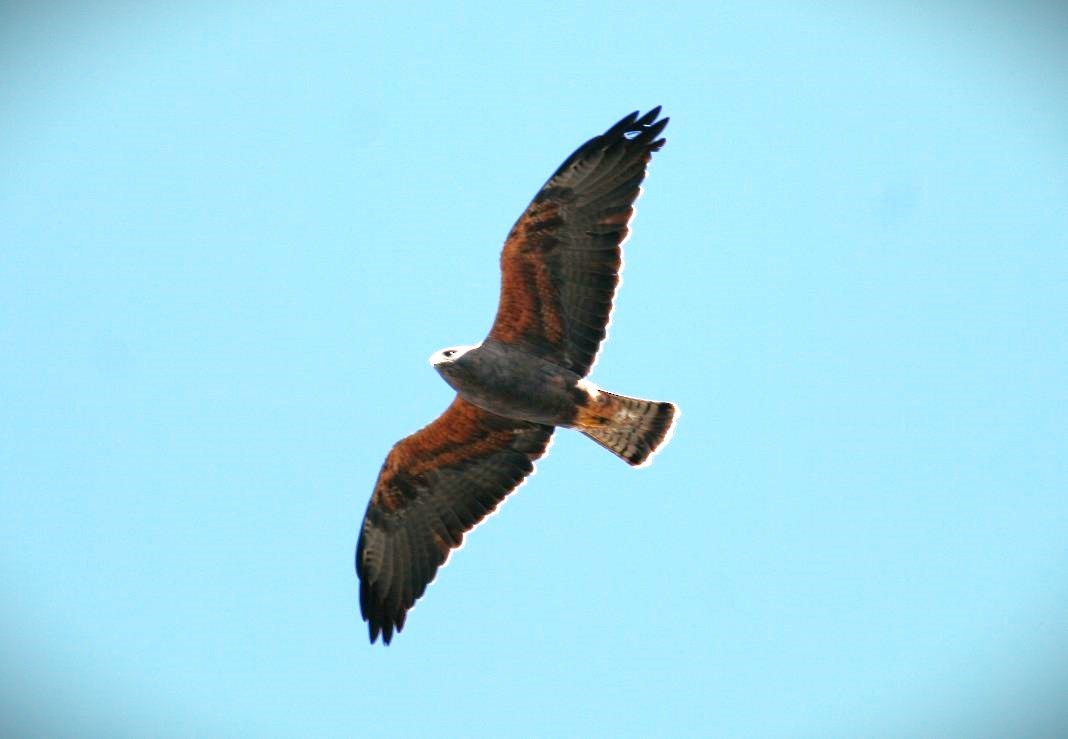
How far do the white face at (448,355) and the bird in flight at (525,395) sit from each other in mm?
12

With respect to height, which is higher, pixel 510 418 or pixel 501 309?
pixel 501 309

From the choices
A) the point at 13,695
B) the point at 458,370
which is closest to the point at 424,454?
the point at 458,370

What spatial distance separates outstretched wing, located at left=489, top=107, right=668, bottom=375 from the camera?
1047 centimetres

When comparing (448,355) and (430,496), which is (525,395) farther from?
(430,496)

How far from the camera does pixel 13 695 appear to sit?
87.9ft

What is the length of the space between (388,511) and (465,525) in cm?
83

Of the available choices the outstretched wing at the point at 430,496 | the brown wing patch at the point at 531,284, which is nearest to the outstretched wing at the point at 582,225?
the brown wing patch at the point at 531,284

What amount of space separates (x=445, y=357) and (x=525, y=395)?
83cm

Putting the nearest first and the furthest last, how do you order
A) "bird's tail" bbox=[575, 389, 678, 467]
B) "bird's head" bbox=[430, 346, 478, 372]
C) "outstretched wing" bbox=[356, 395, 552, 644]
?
1. "bird's head" bbox=[430, 346, 478, 372]
2. "bird's tail" bbox=[575, 389, 678, 467]
3. "outstretched wing" bbox=[356, 395, 552, 644]

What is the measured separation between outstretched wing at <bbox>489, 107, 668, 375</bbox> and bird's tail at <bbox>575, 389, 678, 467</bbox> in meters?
1.15

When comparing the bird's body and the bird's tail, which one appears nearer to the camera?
the bird's body

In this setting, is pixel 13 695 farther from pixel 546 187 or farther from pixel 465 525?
pixel 546 187

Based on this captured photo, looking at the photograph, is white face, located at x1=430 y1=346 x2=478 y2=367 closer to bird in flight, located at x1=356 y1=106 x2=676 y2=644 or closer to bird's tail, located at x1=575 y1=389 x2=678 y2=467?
bird in flight, located at x1=356 y1=106 x2=676 y2=644

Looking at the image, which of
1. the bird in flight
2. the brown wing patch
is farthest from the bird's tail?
the brown wing patch
